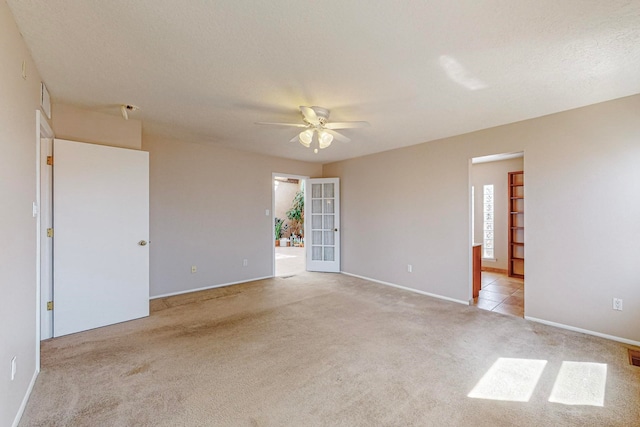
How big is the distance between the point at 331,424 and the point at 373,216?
399 centimetres

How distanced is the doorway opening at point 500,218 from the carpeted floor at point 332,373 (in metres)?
2.55

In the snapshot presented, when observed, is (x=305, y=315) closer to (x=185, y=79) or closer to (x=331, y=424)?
(x=331, y=424)

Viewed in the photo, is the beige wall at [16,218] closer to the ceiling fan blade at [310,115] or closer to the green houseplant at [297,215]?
the ceiling fan blade at [310,115]

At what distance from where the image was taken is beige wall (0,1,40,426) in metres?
1.55

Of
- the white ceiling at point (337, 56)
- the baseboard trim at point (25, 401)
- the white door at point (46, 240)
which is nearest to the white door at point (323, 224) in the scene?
the white ceiling at point (337, 56)

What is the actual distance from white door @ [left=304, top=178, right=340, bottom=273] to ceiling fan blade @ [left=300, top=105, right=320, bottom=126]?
3.21m

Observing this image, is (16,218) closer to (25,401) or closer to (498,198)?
(25,401)

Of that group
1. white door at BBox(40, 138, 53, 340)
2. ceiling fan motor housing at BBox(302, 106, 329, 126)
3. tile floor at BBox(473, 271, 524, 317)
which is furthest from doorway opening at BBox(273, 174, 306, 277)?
ceiling fan motor housing at BBox(302, 106, 329, 126)

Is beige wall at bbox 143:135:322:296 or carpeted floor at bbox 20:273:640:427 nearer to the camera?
carpeted floor at bbox 20:273:640:427

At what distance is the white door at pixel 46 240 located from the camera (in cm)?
282

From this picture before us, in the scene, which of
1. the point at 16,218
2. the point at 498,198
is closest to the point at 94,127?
the point at 16,218

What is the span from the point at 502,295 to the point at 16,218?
18.7 feet

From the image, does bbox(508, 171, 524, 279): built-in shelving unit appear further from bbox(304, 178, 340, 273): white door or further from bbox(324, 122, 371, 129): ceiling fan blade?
bbox(324, 122, 371, 129): ceiling fan blade

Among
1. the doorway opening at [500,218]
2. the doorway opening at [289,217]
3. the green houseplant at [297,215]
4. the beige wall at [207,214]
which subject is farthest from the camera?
the green houseplant at [297,215]
